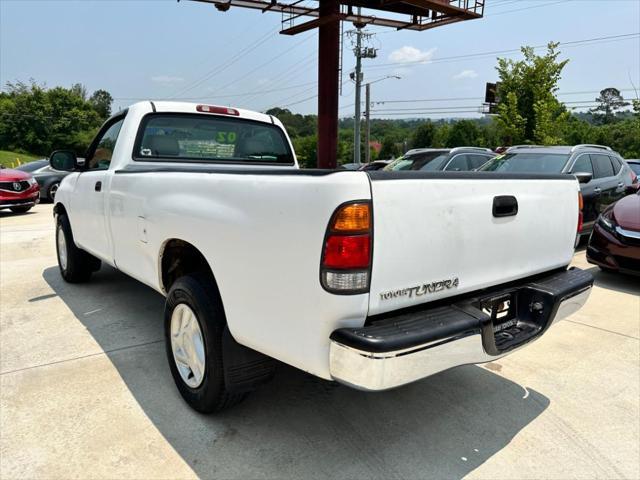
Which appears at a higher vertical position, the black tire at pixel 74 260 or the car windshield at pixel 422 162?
the car windshield at pixel 422 162

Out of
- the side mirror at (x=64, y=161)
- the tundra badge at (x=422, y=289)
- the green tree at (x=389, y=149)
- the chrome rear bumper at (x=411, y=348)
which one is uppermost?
the side mirror at (x=64, y=161)

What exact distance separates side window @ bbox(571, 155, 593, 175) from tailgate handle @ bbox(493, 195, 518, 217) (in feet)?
19.6

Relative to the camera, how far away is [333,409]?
2.80m

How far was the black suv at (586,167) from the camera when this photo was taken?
24.9 ft

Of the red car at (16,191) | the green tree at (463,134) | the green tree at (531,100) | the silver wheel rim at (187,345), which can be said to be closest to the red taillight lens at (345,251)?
the silver wheel rim at (187,345)

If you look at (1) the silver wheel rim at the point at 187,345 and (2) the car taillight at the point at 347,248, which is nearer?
(2) the car taillight at the point at 347,248

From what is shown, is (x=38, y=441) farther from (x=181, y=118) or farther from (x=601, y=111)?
(x=601, y=111)

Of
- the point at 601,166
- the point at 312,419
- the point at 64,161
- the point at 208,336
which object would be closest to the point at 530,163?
the point at 601,166

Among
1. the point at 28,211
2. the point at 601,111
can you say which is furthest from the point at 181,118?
the point at 601,111

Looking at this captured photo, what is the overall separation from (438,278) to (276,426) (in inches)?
49.8

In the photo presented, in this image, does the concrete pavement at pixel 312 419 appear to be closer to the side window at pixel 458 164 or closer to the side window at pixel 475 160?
the side window at pixel 458 164

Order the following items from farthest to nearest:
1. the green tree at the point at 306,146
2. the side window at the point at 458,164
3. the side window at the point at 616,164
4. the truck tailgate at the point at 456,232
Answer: the green tree at the point at 306,146 < the side window at the point at 458,164 < the side window at the point at 616,164 < the truck tailgate at the point at 456,232

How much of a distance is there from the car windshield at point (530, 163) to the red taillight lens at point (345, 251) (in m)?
6.39

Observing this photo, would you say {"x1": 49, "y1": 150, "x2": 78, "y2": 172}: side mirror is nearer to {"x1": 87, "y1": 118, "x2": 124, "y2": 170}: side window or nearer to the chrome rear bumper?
{"x1": 87, "y1": 118, "x2": 124, "y2": 170}: side window
